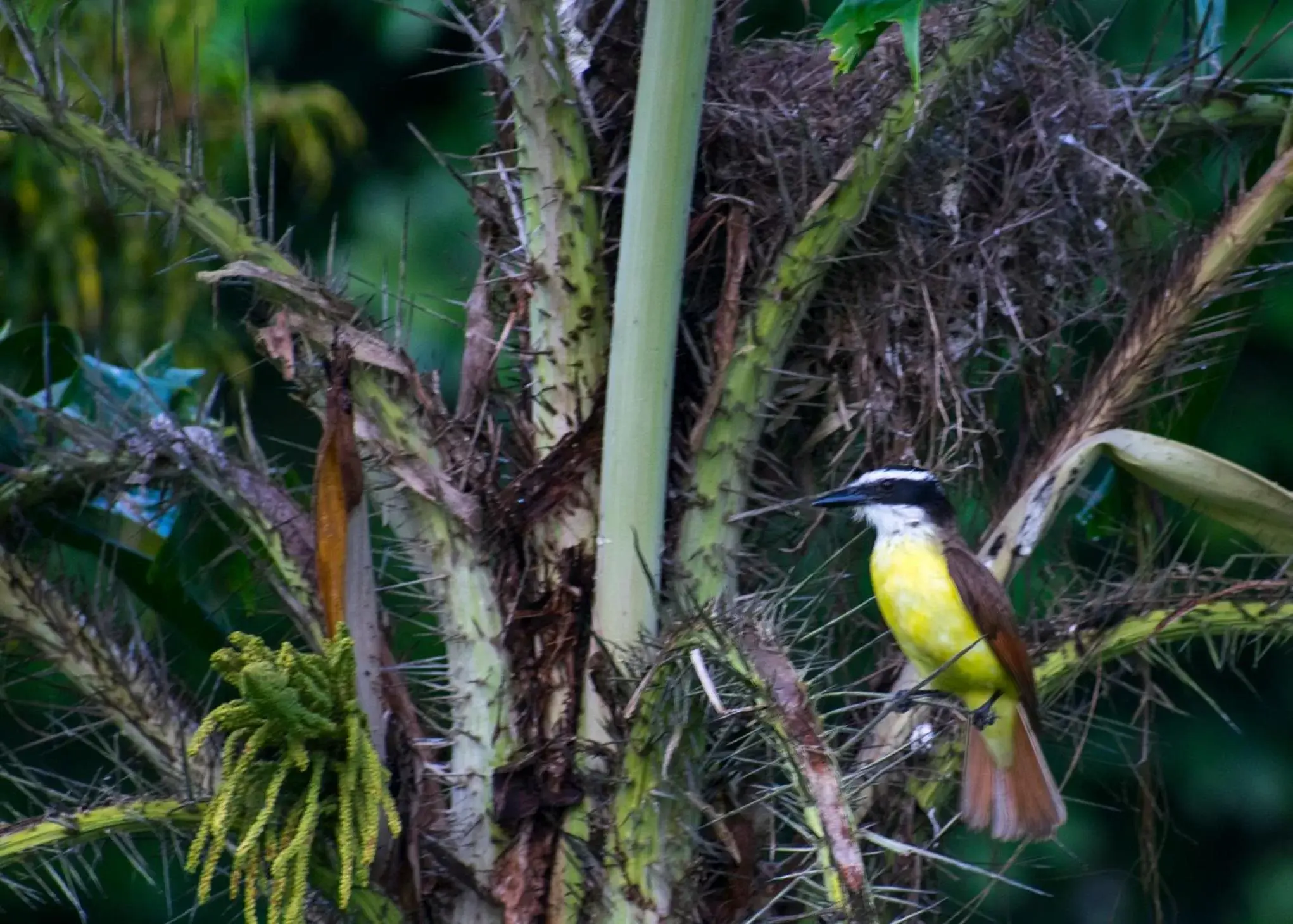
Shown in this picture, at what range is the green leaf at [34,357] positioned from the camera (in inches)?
106

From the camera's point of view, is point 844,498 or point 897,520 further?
→ point 897,520

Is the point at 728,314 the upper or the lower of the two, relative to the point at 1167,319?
upper

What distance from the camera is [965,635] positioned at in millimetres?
2473

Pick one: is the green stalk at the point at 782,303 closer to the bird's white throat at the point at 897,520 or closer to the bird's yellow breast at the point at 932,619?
the bird's white throat at the point at 897,520

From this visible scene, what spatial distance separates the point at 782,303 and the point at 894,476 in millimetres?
405

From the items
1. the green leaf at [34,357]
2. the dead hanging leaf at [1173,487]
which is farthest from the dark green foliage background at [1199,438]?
the dead hanging leaf at [1173,487]

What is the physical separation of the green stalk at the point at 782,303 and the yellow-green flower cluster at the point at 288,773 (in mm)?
623

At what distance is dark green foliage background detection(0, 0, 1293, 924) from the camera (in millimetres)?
4191

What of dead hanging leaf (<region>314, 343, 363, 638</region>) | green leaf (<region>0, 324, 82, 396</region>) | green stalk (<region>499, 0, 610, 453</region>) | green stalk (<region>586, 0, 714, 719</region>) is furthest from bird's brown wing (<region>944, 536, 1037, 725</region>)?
green leaf (<region>0, 324, 82, 396</region>)

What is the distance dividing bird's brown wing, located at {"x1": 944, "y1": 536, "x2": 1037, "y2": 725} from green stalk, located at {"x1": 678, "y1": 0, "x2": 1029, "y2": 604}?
1.52ft

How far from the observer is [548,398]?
86.7 inches

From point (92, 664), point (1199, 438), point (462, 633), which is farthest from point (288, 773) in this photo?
point (1199, 438)

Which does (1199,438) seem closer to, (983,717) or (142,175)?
(983,717)

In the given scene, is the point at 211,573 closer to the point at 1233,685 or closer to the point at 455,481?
the point at 455,481
